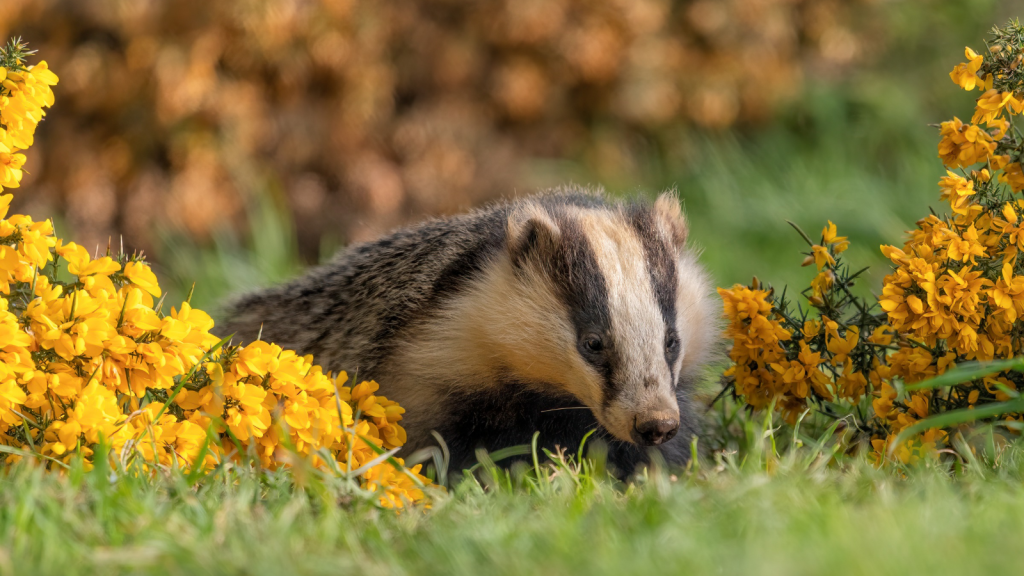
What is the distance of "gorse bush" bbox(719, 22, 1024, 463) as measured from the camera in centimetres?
325

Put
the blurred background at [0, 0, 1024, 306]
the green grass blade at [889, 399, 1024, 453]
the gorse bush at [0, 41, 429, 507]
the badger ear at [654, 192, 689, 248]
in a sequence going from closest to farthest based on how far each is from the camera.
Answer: the green grass blade at [889, 399, 1024, 453], the gorse bush at [0, 41, 429, 507], the badger ear at [654, 192, 689, 248], the blurred background at [0, 0, 1024, 306]

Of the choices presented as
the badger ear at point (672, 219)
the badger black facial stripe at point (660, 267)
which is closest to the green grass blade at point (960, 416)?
the badger black facial stripe at point (660, 267)

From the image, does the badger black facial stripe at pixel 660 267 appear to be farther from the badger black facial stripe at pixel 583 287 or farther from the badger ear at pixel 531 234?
the badger ear at pixel 531 234

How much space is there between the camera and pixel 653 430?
10.7 ft

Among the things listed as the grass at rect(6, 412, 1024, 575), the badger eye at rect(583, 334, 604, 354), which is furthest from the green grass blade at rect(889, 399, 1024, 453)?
the badger eye at rect(583, 334, 604, 354)

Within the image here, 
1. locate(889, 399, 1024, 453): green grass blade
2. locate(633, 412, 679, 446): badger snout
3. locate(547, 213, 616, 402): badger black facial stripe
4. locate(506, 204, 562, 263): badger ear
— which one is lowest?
locate(633, 412, 679, 446): badger snout

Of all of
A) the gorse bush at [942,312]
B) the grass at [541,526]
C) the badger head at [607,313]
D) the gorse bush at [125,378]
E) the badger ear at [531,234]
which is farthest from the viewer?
the badger ear at [531,234]

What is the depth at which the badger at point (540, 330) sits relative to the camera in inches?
136

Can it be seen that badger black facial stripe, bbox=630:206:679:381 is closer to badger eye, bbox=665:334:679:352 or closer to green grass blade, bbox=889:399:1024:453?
badger eye, bbox=665:334:679:352

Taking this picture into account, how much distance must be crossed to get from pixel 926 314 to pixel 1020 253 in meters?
0.41

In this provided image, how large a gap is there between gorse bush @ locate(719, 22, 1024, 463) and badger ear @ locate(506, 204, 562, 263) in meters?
0.70

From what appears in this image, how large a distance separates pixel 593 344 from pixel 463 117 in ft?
15.0

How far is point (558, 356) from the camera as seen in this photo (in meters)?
3.57

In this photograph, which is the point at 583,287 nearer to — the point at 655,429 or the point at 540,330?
the point at 540,330
